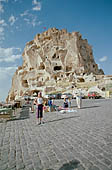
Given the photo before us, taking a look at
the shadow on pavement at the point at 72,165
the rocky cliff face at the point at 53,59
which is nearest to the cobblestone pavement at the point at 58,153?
the shadow on pavement at the point at 72,165

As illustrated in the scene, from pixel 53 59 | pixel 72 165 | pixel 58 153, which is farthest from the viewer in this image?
pixel 53 59

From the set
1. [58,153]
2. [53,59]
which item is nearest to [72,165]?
[58,153]

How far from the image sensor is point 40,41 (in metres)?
63.8

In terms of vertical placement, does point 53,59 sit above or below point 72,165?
above

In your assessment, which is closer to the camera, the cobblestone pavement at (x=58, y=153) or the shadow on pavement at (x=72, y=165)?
the shadow on pavement at (x=72, y=165)

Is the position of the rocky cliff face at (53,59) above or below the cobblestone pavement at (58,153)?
above

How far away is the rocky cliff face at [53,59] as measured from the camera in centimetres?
5228

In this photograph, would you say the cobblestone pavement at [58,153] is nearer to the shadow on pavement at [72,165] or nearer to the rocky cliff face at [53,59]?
the shadow on pavement at [72,165]

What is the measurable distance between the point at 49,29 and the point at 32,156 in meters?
69.4

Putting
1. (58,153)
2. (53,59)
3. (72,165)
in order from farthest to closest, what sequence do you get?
(53,59), (58,153), (72,165)

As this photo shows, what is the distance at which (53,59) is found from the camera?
187ft

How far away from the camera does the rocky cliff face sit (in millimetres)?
52281

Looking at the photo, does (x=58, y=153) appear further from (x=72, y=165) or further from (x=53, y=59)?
(x=53, y=59)

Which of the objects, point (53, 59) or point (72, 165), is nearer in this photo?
point (72, 165)
